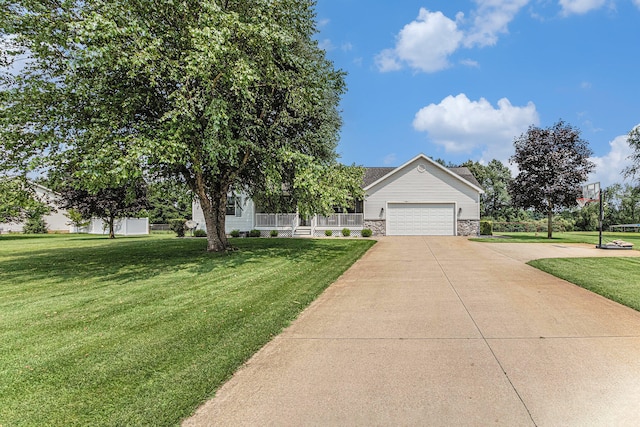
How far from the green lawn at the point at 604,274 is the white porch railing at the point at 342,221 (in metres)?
14.4

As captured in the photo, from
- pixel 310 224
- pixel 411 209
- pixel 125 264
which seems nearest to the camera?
pixel 125 264

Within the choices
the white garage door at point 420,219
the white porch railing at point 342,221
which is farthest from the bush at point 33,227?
the white garage door at point 420,219

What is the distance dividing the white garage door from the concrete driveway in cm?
1735

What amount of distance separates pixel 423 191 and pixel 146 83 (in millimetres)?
18484

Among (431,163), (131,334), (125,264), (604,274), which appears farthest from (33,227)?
(604,274)

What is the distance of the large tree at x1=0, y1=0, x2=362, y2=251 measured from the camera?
28.1 ft

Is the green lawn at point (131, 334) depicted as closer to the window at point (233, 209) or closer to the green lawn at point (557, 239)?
the green lawn at point (557, 239)

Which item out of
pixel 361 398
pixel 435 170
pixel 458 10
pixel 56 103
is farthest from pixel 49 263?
pixel 435 170

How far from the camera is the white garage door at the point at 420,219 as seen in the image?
23.8m

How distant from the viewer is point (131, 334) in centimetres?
452

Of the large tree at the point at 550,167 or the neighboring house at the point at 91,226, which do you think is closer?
the large tree at the point at 550,167

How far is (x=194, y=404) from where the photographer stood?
2.86 metres

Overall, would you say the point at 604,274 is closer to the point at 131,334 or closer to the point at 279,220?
the point at 131,334

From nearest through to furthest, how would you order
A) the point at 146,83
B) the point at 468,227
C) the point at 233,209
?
the point at 146,83 → the point at 468,227 → the point at 233,209
